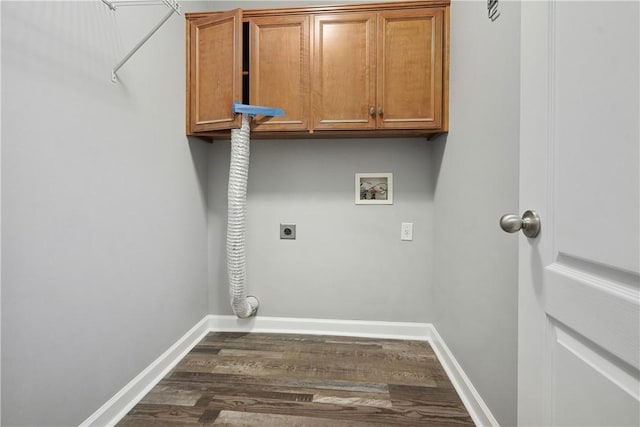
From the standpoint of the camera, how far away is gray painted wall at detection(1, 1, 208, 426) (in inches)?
35.8

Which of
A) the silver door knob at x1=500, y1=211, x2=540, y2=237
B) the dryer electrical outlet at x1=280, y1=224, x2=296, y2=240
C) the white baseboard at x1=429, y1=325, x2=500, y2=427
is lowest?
the white baseboard at x1=429, y1=325, x2=500, y2=427

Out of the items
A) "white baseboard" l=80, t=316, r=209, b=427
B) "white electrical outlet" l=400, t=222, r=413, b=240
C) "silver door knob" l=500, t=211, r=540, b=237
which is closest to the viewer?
"silver door knob" l=500, t=211, r=540, b=237

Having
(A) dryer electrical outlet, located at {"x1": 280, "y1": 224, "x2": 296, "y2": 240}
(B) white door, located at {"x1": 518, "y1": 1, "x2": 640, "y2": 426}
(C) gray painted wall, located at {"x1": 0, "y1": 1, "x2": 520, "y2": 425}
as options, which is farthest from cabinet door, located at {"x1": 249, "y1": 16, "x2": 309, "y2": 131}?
(B) white door, located at {"x1": 518, "y1": 1, "x2": 640, "y2": 426}

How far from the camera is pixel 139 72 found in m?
1.42

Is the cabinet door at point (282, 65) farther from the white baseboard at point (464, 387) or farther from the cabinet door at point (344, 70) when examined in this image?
the white baseboard at point (464, 387)

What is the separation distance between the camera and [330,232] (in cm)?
209

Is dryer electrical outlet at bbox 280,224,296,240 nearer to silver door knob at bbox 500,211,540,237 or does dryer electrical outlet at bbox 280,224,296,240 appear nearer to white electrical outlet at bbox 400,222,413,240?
white electrical outlet at bbox 400,222,413,240

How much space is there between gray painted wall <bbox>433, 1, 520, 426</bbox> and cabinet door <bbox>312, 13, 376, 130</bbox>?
48 centimetres

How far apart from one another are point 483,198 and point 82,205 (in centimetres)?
168

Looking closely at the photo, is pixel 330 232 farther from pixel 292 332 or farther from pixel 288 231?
pixel 292 332

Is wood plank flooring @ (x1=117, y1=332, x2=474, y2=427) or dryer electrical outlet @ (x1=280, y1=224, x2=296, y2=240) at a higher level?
dryer electrical outlet @ (x1=280, y1=224, x2=296, y2=240)

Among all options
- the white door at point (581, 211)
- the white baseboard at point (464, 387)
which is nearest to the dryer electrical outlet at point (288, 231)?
the white baseboard at point (464, 387)

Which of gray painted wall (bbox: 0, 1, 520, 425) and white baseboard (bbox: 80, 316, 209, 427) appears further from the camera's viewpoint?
white baseboard (bbox: 80, 316, 209, 427)

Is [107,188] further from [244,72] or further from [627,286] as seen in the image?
[627,286]
